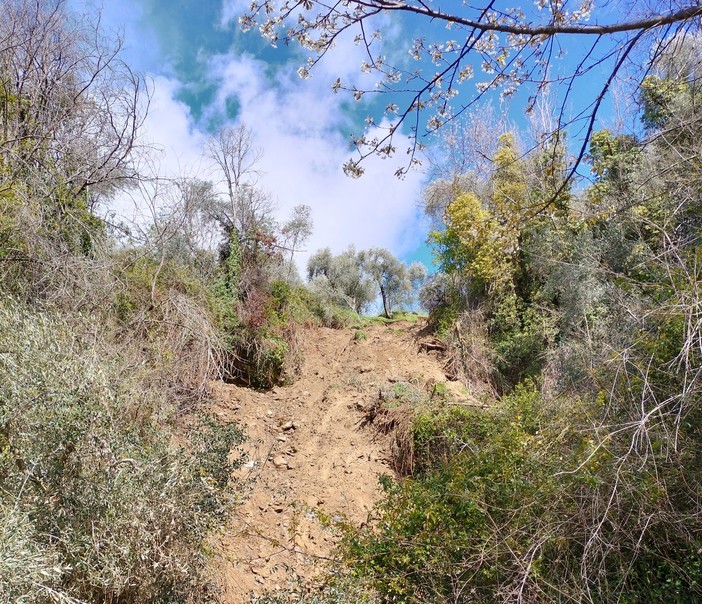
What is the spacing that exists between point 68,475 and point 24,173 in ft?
12.0

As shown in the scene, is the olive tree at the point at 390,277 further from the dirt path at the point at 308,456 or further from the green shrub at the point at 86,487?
the green shrub at the point at 86,487

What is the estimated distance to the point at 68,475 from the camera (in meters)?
3.12

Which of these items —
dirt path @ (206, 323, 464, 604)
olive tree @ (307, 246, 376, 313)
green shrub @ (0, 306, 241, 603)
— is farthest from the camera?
olive tree @ (307, 246, 376, 313)

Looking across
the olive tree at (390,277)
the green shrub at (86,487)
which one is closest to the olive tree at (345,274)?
the olive tree at (390,277)

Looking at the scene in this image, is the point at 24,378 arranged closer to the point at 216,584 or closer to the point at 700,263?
the point at 216,584

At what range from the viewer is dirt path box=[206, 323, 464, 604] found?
475 centimetres

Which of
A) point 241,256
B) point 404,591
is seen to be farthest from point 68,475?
point 241,256

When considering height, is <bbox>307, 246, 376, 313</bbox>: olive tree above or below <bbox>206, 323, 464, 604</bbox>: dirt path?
above

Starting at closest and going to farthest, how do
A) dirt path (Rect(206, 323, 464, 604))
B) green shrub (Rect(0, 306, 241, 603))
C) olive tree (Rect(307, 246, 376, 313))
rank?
green shrub (Rect(0, 306, 241, 603)) → dirt path (Rect(206, 323, 464, 604)) → olive tree (Rect(307, 246, 376, 313))

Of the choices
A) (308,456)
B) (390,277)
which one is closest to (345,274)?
(390,277)

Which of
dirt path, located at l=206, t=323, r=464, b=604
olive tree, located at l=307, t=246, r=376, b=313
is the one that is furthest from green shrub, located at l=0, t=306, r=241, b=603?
olive tree, located at l=307, t=246, r=376, b=313

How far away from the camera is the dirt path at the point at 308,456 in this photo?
4746mm

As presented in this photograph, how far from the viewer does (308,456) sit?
272 inches

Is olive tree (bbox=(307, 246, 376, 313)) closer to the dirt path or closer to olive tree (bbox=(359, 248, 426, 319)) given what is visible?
olive tree (bbox=(359, 248, 426, 319))
